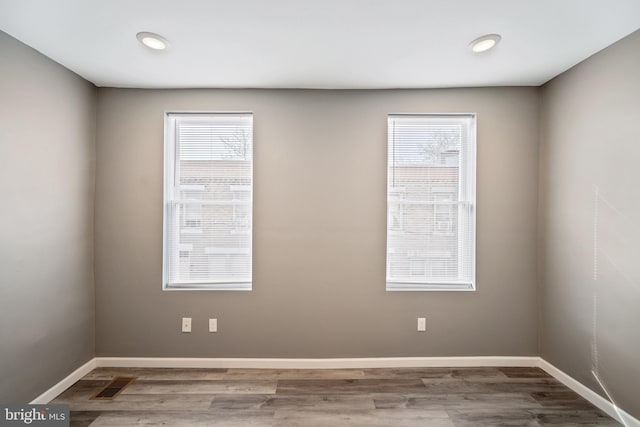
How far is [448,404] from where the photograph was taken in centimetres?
236

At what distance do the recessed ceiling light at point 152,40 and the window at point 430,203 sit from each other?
1.93 meters

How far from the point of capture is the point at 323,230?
9.59 feet

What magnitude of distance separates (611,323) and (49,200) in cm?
419

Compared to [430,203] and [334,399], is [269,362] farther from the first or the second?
[430,203]

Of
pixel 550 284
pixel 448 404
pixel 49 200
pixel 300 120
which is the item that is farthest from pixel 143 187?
pixel 550 284

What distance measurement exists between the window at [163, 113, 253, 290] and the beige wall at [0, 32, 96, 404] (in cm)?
68

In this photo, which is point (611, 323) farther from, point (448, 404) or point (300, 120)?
point (300, 120)

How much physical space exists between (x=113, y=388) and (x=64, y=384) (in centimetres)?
37

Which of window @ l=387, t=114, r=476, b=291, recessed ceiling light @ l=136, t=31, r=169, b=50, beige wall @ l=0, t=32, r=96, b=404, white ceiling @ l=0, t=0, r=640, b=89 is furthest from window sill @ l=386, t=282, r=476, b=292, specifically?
beige wall @ l=0, t=32, r=96, b=404

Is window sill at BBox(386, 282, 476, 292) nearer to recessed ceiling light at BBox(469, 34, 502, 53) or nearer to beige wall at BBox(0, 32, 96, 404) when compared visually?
recessed ceiling light at BBox(469, 34, 502, 53)

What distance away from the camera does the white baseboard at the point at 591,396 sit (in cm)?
211

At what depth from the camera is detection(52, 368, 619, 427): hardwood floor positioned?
217 centimetres

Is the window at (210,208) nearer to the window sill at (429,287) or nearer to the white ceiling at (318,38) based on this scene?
the white ceiling at (318,38)

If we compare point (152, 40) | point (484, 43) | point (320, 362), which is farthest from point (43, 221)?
point (484, 43)
